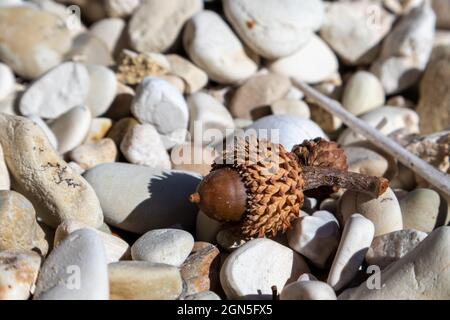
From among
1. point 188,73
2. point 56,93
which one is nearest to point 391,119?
point 188,73

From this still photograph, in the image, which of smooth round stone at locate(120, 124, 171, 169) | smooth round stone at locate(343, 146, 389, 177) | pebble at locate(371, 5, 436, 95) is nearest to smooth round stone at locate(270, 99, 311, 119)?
smooth round stone at locate(343, 146, 389, 177)

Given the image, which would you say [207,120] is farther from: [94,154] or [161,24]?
[161,24]

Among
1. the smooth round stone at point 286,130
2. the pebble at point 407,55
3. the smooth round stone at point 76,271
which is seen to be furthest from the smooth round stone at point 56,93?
the pebble at point 407,55

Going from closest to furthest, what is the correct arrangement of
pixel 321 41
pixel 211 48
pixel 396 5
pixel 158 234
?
pixel 158 234 < pixel 211 48 < pixel 321 41 < pixel 396 5

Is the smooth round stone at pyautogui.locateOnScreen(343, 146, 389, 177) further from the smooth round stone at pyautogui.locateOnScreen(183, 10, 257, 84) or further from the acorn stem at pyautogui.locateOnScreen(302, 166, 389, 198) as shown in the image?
the smooth round stone at pyautogui.locateOnScreen(183, 10, 257, 84)

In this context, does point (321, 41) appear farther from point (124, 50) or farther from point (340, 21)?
point (124, 50)

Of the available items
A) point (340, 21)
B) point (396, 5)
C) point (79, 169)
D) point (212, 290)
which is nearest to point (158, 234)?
point (212, 290)
